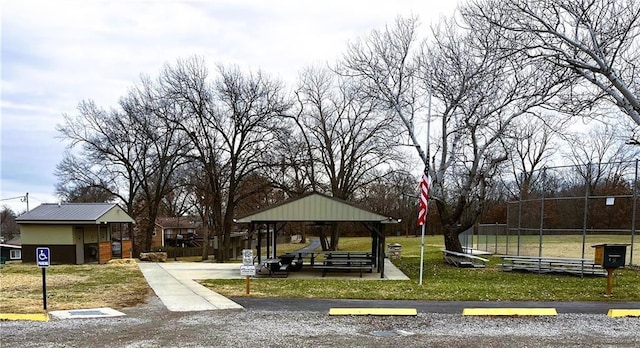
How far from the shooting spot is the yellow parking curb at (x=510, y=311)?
31.5 ft

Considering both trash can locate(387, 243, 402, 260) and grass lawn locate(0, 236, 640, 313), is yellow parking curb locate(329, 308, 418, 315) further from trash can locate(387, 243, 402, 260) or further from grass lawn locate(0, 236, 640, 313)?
trash can locate(387, 243, 402, 260)

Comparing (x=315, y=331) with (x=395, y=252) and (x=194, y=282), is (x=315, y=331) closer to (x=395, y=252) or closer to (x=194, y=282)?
(x=194, y=282)

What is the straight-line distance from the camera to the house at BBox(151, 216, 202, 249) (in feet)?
220

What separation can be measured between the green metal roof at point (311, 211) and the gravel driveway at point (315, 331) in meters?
7.20

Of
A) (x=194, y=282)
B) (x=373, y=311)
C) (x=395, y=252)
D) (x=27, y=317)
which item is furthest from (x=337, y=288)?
(x=395, y=252)

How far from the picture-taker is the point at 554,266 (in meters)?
17.6

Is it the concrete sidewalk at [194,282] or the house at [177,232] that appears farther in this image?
the house at [177,232]

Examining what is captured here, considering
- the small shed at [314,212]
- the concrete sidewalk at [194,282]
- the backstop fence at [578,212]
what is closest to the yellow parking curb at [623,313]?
the concrete sidewalk at [194,282]

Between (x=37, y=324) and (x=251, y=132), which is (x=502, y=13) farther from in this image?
(x=251, y=132)

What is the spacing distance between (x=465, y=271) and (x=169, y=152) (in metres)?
25.4

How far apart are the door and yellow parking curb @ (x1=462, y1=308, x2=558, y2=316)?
2049 cm

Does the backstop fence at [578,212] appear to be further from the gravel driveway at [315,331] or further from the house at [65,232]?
the house at [65,232]

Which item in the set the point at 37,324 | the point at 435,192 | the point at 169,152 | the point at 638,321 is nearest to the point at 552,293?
the point at 638,321

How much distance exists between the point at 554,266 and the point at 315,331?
12.5 meters
